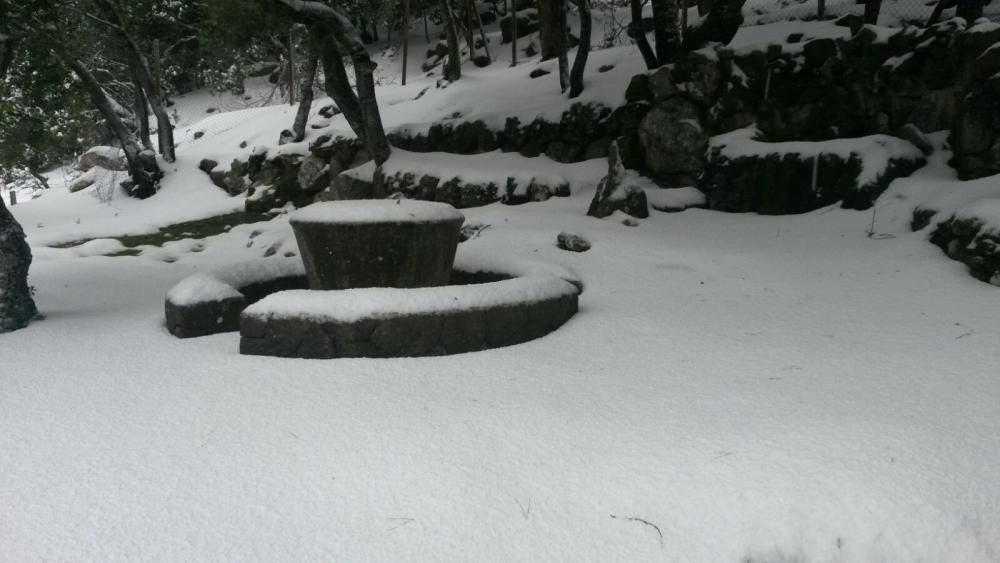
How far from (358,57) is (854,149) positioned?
24.7 ft

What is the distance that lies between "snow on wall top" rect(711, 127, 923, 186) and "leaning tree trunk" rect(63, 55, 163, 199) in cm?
1286

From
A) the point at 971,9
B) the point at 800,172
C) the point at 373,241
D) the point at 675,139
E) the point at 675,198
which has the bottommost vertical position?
the point at 675,198

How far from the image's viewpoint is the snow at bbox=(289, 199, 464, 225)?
15.6 ft

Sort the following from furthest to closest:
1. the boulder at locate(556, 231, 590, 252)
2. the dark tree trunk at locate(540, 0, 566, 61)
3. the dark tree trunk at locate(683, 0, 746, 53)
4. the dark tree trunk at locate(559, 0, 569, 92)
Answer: the dark tree trunk at locate(540, 0, 566, 61) → the dark tree trunk at locate(559, 0, 569, 92) → the dark tree trunk at locate(683, 0, 746, 53) → the boulder at locate(556, 231, 590, 252)

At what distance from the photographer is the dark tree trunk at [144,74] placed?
14305 millimetres

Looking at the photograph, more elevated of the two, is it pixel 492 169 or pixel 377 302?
pixel 377 302

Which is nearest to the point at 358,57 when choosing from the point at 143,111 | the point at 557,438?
the point at 557,438

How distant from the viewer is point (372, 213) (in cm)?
480

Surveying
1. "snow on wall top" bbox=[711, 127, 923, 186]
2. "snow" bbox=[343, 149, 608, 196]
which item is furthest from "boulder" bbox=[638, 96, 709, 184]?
"snow" bbox=[343, 149, 608, 196]

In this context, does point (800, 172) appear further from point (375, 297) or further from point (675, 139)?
point (375, 297)

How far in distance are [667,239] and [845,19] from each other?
5.62 m

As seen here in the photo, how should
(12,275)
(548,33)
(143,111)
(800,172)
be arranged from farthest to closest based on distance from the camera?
(143,111), (548,33), (800,172), (12,275)

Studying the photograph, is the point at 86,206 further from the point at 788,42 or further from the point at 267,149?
the point at 788,42

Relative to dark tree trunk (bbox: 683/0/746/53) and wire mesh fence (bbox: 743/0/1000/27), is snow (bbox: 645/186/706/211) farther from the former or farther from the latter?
wire mesh fence (bbox: 743/0/1000/27)
